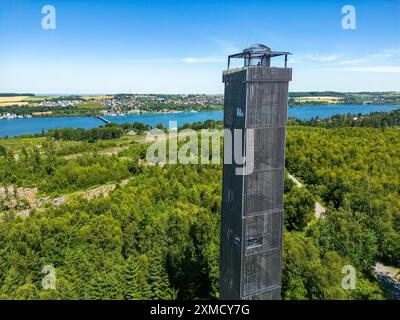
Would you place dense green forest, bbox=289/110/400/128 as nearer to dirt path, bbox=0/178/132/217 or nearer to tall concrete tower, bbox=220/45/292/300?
dirt path, bbox=0/178/132/217

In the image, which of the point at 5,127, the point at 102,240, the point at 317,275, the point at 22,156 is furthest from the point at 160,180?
the point at 5,127

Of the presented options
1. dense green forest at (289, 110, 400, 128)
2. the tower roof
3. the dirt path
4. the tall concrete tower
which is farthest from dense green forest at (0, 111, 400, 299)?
dense green forest at (289, 110, 400, 128)

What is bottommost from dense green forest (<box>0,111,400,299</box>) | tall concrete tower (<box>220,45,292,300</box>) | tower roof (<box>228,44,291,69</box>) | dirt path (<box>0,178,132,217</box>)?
dirt path (<box>0,178,132,217</box>)

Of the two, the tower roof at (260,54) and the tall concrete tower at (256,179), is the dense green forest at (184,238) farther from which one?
the tower roof at (260,54)

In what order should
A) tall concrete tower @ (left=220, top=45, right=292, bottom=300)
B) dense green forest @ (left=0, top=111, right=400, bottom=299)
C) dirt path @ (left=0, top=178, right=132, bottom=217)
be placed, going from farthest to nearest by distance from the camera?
dirt path @ (left=0, top=178, right=132, bottom=217)
dense green forest @ (left=0, top=111, right=400, bottom=299)
tall concrete tower @ (left=220, top=45, right=292, bottom=300)

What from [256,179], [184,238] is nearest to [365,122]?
[184,238]

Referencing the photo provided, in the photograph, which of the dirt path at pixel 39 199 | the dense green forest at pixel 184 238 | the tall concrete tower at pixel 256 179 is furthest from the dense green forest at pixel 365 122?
the tall concrete tower at pixel 256 179

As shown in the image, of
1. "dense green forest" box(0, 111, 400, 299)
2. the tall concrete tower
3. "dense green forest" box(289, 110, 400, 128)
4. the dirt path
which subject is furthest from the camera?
"dense green forest" box(289, 110, 400, 128)
